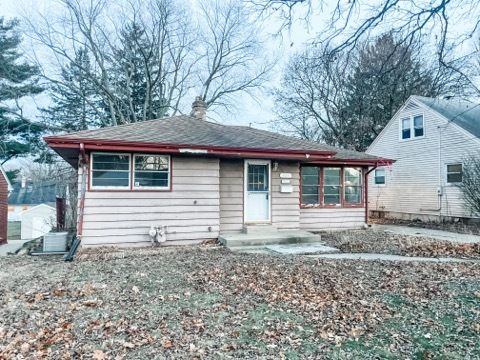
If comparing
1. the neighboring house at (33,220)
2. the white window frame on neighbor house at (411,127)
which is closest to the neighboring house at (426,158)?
the white window frame on neighbor house at (411,127)

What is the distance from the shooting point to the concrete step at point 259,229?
30.9ft

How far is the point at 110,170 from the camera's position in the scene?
325 inches

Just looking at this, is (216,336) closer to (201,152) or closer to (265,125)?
(201,152)

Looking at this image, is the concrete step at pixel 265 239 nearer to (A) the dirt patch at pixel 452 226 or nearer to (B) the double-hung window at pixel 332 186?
(B) the double-hung window at pixel 332 186

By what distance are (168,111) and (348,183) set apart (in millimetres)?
16884

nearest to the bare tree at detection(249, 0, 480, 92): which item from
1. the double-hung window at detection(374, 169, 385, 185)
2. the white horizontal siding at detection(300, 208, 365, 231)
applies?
the white horizontal siding at detection(300, 208, 365, 231)

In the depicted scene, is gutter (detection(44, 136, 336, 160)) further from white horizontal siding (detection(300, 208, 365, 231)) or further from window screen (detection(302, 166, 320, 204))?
white horizontal siding (detection(300, 208, 365, 231))

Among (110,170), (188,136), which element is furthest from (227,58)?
(110,170)

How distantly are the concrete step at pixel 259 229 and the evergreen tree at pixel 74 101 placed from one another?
17.5 metres

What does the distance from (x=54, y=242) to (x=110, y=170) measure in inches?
86.4

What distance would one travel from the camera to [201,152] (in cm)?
857

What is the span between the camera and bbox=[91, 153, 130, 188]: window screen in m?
8.15

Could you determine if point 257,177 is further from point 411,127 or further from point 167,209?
point 411,127

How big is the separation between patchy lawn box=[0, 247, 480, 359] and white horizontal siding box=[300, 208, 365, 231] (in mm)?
4737
